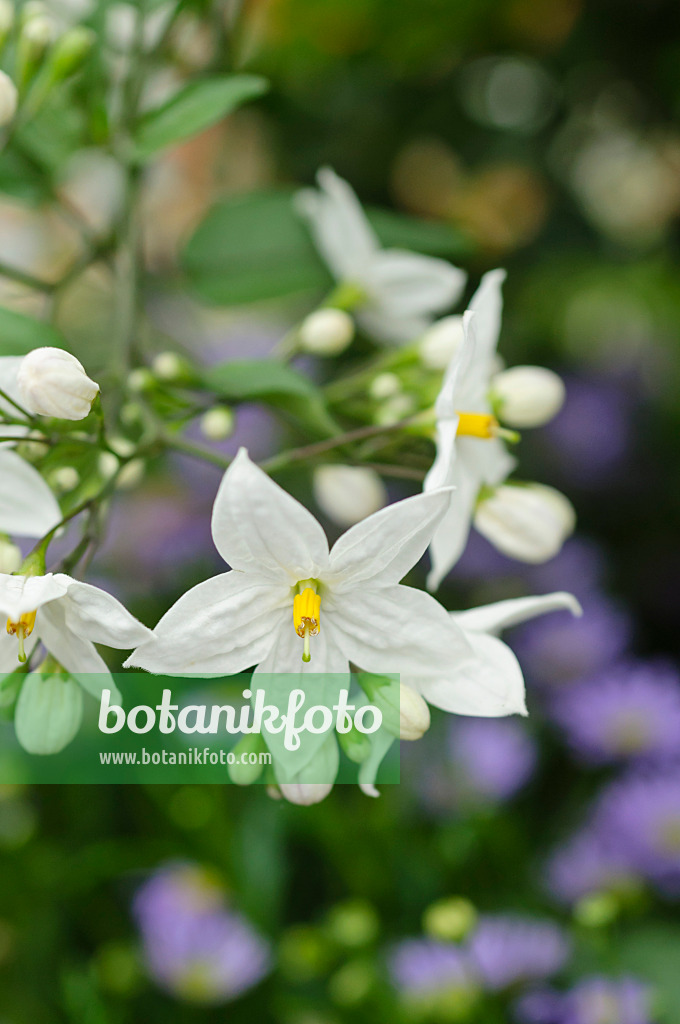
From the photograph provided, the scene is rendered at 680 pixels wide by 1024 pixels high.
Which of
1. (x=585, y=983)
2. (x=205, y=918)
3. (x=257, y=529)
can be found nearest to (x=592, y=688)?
(x=585, y=983)

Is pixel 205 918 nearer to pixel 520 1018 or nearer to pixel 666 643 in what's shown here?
pixel 520 1018

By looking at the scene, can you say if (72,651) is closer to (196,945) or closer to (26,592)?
(26,592)

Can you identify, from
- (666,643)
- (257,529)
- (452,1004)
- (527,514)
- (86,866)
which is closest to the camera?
(257,529)

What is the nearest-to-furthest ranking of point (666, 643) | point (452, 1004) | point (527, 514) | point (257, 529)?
point (257, 529)
point (527, 514)
point (452, 1004)
point (666, 643)

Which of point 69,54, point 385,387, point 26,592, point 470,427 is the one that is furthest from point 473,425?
point 69,54

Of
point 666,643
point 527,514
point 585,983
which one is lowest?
point 666,643
